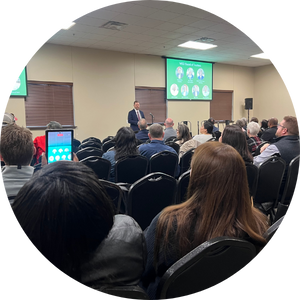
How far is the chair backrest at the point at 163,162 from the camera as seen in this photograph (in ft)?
9.89

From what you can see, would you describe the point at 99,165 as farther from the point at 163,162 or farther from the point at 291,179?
the point at 291,179

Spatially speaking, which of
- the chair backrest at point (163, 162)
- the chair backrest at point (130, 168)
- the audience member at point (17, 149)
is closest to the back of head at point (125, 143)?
the chair backrest at point (130, 168)

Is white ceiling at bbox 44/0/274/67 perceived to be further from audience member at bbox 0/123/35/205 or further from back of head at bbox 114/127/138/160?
audience member at bbox 0/123/35/205

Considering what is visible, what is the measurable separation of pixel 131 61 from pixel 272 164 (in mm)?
7140

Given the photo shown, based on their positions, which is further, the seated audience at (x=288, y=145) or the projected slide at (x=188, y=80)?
the projected slide at (x=188, y=80)

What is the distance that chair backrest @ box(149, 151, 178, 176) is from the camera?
3.01 m

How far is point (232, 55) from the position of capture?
9.44 m

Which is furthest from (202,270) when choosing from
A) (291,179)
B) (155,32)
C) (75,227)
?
(155,32)

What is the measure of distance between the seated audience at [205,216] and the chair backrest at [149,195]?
91 cm

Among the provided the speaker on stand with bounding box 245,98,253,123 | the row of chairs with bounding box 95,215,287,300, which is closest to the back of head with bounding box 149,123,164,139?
the row of chairs with bounding box 95,215,287,300

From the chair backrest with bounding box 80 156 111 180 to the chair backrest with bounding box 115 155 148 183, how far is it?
0.41ft

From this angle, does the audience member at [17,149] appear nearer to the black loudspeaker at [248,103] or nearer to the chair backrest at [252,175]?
the chair backrest at [252,175]

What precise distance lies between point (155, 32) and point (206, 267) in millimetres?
6576

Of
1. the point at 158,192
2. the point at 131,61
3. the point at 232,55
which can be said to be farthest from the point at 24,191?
the point at 232,55
